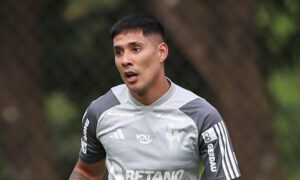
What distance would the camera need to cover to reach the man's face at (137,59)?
151 inches

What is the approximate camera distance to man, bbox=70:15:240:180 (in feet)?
12.5

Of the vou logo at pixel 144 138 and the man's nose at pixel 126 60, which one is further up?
the man's nose at pixel 126 60

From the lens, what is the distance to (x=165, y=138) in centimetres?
387

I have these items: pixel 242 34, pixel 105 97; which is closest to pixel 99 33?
pixel 242 34

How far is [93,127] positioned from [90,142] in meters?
0.12

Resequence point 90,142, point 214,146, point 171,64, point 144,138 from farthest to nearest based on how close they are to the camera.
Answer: point 171,64
point 90,142
point 144,138
point 214,146

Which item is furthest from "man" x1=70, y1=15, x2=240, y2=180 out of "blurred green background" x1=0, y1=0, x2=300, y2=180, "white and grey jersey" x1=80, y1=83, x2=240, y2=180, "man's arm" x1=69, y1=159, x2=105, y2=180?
"blurred green background" x1=0, y1=0, x2=300, y2=180

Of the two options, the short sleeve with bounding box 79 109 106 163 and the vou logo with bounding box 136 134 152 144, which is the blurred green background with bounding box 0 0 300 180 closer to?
the short sleeve with bounding box 79 109 106 163

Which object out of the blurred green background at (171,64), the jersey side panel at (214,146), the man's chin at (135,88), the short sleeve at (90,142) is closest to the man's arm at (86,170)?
the short sleeve at (90,142)

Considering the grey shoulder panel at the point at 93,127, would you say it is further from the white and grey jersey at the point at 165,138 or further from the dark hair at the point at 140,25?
the dark hair at the point at 140,25

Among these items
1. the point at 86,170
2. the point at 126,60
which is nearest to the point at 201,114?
the point at 126,60

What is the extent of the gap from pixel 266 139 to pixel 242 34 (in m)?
0.88

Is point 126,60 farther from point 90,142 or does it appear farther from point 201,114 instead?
point 90,142

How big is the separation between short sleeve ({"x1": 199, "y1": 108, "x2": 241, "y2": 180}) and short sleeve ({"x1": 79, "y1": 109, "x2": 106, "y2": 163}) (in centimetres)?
62
